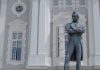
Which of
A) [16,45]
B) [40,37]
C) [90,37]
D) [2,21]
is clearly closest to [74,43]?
[40,37]

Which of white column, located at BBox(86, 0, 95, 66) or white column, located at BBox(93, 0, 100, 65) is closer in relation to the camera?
white column, located at BBox(93, 0, 100, 65)

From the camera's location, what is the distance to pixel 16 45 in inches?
859

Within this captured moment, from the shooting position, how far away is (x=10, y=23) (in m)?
22.3

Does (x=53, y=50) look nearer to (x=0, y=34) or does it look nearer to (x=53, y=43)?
(x=53, y=43)

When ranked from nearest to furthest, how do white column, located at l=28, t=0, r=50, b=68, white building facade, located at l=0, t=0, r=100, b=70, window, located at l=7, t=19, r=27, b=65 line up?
white column, located at l=28, t=0, r=50, b=68 → white building facade, located at l=0, t=0, r=100, b=70 → window, located at l=7, t=19, r=27, b=65

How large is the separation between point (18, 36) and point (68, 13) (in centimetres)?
422

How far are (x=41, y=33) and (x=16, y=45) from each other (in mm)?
2249

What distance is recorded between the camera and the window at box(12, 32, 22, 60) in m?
21.7

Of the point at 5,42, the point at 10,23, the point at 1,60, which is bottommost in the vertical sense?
the point at 1,60

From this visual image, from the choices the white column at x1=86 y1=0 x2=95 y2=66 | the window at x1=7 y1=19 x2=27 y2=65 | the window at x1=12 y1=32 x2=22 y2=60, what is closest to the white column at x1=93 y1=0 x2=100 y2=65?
the white column at x1=86 y1=0 x2=95 y2=66

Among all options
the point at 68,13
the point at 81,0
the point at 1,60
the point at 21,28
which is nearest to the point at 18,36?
the point at 21,28

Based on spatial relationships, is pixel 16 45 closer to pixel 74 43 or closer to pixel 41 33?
pixel 41 33

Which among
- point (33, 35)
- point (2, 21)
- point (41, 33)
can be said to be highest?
point (2, 21)

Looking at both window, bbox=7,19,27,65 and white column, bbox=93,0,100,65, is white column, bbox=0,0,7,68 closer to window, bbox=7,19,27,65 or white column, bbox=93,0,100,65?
window, bbox=7,19,27,65
